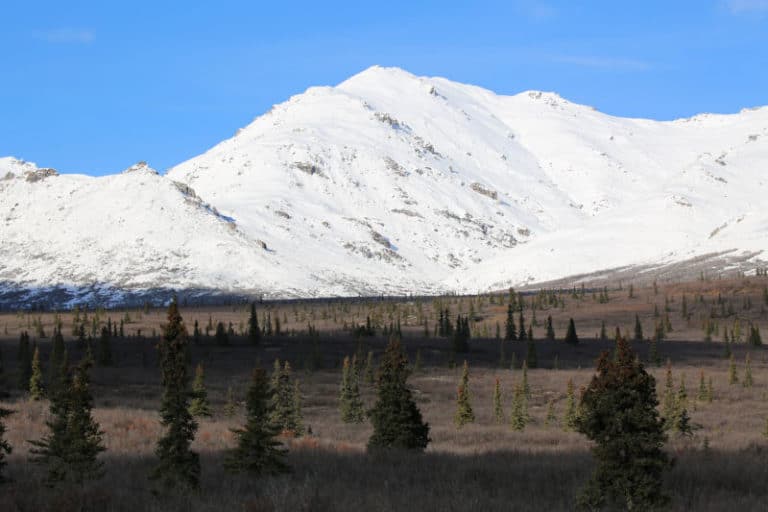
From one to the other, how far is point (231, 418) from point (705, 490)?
26433 mm

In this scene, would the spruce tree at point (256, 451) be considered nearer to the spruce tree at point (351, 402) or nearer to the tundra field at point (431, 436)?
the tundra field at point (431, 436)

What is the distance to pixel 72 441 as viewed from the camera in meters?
17.5

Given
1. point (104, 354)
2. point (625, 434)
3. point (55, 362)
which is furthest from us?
point (104, 354)

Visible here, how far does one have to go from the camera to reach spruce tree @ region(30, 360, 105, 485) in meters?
16.9

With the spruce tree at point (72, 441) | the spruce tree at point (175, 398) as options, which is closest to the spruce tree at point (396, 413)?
the spruce tree at point (175, 398)

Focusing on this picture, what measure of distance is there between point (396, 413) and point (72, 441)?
955cm

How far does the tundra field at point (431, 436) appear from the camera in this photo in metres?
13.5

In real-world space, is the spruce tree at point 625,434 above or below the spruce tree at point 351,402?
above

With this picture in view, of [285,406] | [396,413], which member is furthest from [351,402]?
[396,413]

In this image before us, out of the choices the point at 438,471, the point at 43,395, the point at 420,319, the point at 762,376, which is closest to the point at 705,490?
the point at 438,471

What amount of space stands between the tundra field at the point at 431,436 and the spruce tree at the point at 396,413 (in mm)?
1094

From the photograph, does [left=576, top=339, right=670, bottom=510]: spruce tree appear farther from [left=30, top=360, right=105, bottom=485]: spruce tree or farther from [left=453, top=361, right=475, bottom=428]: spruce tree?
[left=453, top=361, right=475, bottom=428]: spruce tree

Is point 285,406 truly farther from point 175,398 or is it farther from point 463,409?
point 175,398

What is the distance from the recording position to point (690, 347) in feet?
326
